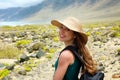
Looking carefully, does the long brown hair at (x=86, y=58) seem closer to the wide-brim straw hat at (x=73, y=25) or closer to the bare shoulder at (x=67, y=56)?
the wide-brim straw hat at (x=73, y=25)

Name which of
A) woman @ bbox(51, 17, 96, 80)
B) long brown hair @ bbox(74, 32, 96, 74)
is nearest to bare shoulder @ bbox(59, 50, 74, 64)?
woman @ bbox(51, 17, 96, 80)

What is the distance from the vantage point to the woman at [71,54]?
16.2 ft

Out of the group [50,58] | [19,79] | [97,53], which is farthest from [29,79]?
[97,53]

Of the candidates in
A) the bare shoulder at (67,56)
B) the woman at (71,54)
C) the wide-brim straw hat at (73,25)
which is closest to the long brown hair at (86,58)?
the woman at (71,54)

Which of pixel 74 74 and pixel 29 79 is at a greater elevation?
pixel 74 74

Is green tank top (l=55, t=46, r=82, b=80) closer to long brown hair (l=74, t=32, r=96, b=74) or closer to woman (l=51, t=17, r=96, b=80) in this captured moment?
woman (l=51, t=17, r=96, b=80)

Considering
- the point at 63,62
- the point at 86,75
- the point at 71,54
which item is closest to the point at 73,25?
the point at 71,54

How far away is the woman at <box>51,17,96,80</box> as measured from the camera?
4926mm

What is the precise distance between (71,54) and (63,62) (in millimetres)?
154

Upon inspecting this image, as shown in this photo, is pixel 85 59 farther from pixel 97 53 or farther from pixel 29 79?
pixel 97 53

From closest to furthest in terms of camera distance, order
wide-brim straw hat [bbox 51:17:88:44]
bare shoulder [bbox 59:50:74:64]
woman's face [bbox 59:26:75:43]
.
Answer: bare shoulder [bbox 59:50:74:64] → wide-brim straw hat [bbox 51:17:88:44] → woman's face [bbox 59:26:75:43]

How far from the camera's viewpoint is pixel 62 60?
16.1 ft

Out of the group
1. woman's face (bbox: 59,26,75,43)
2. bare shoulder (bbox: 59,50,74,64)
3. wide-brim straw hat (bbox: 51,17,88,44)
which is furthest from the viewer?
woman's face (bbox: 59,26,75,43)

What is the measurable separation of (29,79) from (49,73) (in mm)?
1064
